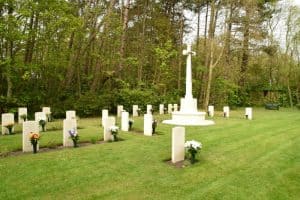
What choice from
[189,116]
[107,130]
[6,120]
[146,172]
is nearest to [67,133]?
[107,130]

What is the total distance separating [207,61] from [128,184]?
76.6 feet

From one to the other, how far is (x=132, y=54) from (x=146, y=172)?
2194cm

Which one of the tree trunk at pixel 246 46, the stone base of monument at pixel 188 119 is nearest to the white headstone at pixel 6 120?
the stone base of monument at pixel 188 119

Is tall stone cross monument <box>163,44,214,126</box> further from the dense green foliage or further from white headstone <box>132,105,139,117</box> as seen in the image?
the dense green foliage

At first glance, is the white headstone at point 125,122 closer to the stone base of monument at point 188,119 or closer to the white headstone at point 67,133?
the white headstone at point 67,133

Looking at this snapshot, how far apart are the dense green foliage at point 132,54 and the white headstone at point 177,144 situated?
10.5m

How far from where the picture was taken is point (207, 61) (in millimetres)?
29078

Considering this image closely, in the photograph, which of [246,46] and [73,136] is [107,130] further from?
[246,46]

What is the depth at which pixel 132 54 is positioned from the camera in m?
29.0

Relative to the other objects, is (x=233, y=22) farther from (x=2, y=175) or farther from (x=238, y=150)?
(x=2, y=175)

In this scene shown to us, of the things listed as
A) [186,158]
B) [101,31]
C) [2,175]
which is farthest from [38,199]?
[101,31]

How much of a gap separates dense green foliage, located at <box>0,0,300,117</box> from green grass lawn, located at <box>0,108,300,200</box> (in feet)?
25.7

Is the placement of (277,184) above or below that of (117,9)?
below

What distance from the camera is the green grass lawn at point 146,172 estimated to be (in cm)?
651
